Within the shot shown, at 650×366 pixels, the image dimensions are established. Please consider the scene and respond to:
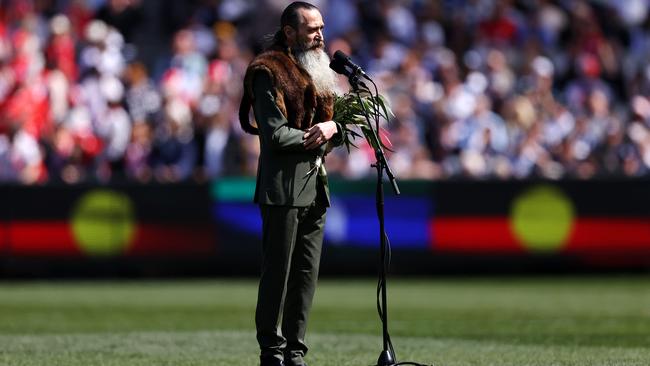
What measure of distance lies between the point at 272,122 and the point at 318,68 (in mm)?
481

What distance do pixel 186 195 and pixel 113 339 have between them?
25.3ft

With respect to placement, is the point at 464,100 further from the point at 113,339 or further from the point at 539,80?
the point at 113,339

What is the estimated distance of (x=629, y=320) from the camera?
1312cm

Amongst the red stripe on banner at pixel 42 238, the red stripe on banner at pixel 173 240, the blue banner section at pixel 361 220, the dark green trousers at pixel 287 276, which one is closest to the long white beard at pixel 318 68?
the dark green trousers at pixel 287 276

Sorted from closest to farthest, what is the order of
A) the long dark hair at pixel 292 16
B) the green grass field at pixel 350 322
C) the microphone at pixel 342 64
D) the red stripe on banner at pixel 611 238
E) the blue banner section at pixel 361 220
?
the microphone at pixel 342 64
the long dark hair at pixel 292 16
the green grass field at pixel 350 322
the blue banner section at pixel 361 220
the red stripe on banner at pixel 611 238

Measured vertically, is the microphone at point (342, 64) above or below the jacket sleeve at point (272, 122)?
above

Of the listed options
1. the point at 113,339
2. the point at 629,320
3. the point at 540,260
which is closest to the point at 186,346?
the point at 113,339

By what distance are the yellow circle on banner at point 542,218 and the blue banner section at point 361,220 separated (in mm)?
1322

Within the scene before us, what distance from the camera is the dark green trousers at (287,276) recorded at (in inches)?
309

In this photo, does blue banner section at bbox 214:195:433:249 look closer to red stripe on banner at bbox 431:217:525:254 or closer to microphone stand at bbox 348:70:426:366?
red stripe on banner at bbox 431:217:525:254

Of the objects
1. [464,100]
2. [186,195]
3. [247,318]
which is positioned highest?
[464,100]

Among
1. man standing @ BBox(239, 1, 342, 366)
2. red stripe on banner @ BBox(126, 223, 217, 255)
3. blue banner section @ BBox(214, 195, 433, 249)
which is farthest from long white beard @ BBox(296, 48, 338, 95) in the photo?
red stripe on banner @ BBox(126, 223, 217, 255)

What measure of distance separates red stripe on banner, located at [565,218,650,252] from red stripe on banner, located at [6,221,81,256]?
23.7ft

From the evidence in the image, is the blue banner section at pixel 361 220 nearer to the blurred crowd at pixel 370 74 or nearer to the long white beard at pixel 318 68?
the blurred crowd at pixel 370 74
